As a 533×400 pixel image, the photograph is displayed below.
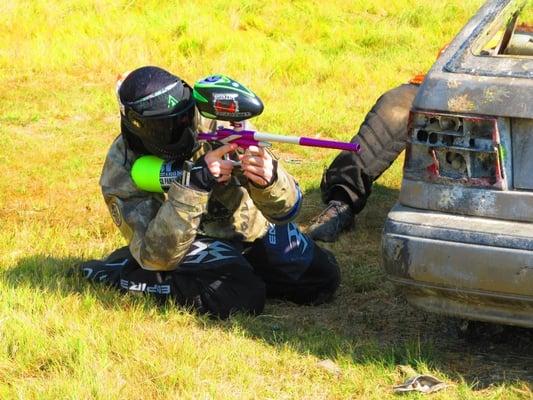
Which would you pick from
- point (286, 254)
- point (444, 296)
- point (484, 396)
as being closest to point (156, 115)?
point (286, 254)

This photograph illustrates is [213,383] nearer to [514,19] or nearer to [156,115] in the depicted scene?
[156,115]

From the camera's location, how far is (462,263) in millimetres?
3514

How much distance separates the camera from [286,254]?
5.02 meters

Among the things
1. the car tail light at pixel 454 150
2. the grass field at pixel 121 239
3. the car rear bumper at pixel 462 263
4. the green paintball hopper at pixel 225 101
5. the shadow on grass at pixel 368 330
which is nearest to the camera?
the car rear bumper at pixel 462 263

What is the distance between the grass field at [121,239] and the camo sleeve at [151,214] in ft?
0.85

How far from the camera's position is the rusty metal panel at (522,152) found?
3.52 metres

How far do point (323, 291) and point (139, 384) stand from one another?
1.49 m

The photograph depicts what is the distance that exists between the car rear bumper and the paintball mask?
1152mm

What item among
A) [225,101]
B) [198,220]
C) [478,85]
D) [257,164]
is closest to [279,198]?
[257,164]

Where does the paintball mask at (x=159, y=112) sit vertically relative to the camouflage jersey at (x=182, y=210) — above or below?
above

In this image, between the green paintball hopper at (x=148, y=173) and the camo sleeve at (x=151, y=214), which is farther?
the green paintball hopper at (x=148, y=173)

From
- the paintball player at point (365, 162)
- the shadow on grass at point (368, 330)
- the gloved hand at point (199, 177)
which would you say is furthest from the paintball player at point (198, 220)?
the paintball player at point (365, 162)

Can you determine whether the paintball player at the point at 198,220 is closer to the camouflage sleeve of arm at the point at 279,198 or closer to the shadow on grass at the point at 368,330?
the camouflage sleeve of arm at the point at 279,198

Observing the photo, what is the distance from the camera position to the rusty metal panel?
352cm
